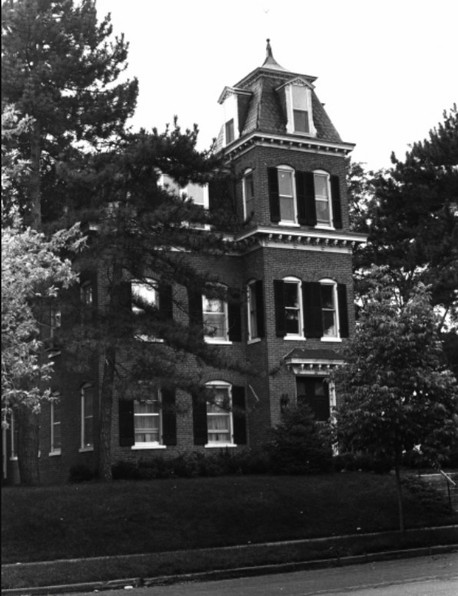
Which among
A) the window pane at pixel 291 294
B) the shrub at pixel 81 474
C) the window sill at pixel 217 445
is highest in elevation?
the window pane at pixel 291 294

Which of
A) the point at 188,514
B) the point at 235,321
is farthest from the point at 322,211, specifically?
the point at 188,514

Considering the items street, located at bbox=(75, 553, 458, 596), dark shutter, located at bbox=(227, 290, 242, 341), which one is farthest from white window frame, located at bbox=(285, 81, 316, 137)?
street, located at bbox=(75, 553, 458, 596)

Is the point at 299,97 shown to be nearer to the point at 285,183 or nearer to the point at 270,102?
the point at 270,102

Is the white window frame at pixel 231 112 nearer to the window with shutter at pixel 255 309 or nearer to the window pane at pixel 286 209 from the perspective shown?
the window pane at pixel 286 209

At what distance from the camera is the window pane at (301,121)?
3391cm

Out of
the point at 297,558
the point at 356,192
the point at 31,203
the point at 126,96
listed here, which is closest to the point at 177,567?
the point at 297,558

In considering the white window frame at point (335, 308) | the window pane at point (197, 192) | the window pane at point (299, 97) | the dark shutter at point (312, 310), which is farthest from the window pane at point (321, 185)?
the window pane at point (197, 192)

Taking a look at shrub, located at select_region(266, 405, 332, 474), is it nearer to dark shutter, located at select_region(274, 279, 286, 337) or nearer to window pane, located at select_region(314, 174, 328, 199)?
dark shutter, located at select_region(274, 279, 286, 337)

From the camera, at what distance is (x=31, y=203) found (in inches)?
1087

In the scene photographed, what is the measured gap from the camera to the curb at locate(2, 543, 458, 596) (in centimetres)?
1503

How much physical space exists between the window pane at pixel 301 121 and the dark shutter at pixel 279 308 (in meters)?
6.50

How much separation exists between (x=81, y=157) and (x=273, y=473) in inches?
468

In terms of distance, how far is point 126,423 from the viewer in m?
29.4

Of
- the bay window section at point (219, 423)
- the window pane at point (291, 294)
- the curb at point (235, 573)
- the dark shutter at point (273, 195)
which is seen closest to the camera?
the curb at point (235, 573)
